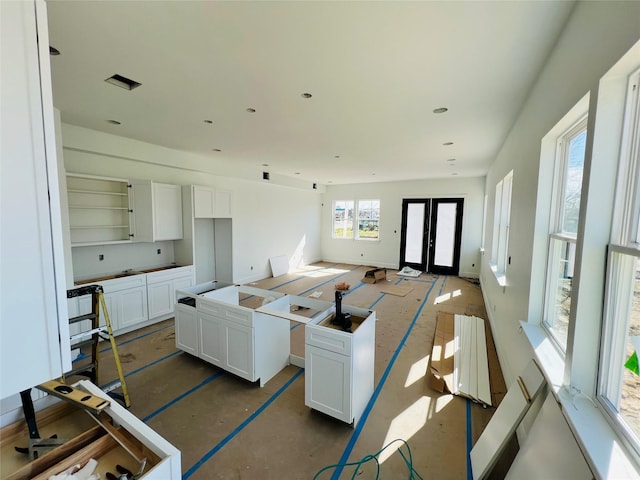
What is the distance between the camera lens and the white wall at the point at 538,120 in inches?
45.9

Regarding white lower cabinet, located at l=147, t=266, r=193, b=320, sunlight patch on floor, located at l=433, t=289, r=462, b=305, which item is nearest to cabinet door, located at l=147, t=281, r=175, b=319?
white lower cabinet, located at l=147, t=266, r=193, b=320

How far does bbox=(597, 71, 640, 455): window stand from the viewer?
44.1 inches

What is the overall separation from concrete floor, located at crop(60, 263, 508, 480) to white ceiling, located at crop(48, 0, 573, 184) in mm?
2914

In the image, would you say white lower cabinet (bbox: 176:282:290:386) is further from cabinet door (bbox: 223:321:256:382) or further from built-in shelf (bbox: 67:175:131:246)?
built-in shelf (bbox: 67:175:131:246)

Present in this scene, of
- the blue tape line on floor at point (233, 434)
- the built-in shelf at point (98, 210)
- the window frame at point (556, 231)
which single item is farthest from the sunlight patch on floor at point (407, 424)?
the built-in shelf at point (98, 210)

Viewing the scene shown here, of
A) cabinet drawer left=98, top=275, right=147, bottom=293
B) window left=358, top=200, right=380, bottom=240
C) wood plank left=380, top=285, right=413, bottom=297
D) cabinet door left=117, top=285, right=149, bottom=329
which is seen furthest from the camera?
window left=358, top=200, right=380, bottom=240

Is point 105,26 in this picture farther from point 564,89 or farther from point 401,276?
point 401,276

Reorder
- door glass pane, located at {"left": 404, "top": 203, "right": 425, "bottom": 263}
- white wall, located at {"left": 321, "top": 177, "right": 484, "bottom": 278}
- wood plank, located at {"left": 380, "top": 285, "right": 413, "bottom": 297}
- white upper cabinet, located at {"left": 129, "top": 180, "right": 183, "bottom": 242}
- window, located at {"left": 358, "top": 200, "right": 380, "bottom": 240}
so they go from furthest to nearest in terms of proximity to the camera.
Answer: window, located at {"left": 358, "top": 200, "right": 380, "bottom": 240} → door glass pane, located at {"left": 404, "top": 203, "right": 425, "bottom": 263} → white wall, located at {"left": 321, "top": 177, "right": 484, "bottom": 278} → wood plank, located at {"left": 380, "top": 285, "right": 413, "bottom": 297} → white upper cabinet, located at {"left": 129, "top": 180, "right": 183, "bottom": 242}

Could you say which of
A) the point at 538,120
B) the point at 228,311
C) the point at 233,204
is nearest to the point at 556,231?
the point at 538,120

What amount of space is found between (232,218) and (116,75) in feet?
12.4

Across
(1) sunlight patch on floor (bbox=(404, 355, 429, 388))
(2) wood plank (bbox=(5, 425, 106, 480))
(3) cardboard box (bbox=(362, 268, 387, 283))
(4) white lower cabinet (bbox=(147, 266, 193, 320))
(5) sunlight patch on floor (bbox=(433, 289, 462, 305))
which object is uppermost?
(2) wood plank (bbox=(5, 425, 106, 480))

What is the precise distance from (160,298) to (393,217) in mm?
6710

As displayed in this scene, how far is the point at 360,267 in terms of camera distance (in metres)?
8.72

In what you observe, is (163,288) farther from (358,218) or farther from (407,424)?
(358,218)
